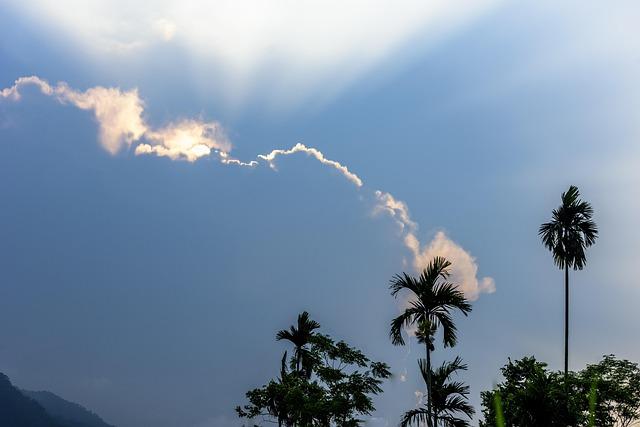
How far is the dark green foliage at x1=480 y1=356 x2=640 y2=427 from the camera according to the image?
60.8ft

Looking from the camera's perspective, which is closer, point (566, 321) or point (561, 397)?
point (561, 397)

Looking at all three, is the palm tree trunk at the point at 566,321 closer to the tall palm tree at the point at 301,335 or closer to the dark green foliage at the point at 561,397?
the dark green foliage at the point at 561,397

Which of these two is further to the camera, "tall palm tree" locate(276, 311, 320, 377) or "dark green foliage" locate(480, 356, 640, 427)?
"tall palm tree" locate(276, 311, 320, 377)

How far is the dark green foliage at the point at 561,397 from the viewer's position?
18547mm

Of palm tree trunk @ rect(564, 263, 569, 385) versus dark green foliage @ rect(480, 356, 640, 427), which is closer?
dark green foliage @ rect(480, 356, 640, 427)

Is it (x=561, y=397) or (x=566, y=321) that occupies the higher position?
(x=566, y=321)

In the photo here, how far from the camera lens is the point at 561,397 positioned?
62.8 ft

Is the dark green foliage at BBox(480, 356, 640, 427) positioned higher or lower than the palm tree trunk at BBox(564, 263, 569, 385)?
lower

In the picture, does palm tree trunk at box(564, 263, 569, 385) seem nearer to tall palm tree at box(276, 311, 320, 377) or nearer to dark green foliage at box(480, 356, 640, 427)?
dark green foliage at box(480, 356, 640, 427)

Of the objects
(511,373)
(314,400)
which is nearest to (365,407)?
(314,400)

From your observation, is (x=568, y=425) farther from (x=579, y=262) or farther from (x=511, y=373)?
(x=579, y=262)

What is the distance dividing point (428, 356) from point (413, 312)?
1.89 m

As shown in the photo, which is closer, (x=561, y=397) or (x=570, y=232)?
(x=561, y=397)

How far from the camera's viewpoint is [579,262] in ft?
145
